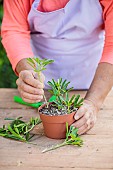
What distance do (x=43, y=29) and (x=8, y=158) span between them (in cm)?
79

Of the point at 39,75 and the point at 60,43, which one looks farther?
the point at 60,43

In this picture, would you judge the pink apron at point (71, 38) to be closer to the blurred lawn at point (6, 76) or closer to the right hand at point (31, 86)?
the right hand at point (31, 86)

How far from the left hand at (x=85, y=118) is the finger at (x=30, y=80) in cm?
17

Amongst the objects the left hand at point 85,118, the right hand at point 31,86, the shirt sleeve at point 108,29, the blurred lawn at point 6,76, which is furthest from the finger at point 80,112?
the blurred lawn at point 6,76

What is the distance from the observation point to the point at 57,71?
2.19 m

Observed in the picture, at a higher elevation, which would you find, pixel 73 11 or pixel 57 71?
pixel 73 11

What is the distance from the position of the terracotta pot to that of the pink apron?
56cm

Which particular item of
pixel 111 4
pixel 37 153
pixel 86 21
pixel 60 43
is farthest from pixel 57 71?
pixel 37 153

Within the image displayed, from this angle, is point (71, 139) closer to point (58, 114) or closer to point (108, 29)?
point (58, 114)

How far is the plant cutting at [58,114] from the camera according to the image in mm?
1567

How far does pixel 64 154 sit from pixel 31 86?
0.33 metres

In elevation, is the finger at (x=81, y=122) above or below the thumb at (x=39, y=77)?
below

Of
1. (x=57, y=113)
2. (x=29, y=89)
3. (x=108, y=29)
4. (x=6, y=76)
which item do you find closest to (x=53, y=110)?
(x=57, y=113)

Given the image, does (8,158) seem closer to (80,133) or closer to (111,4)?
(80,133)
